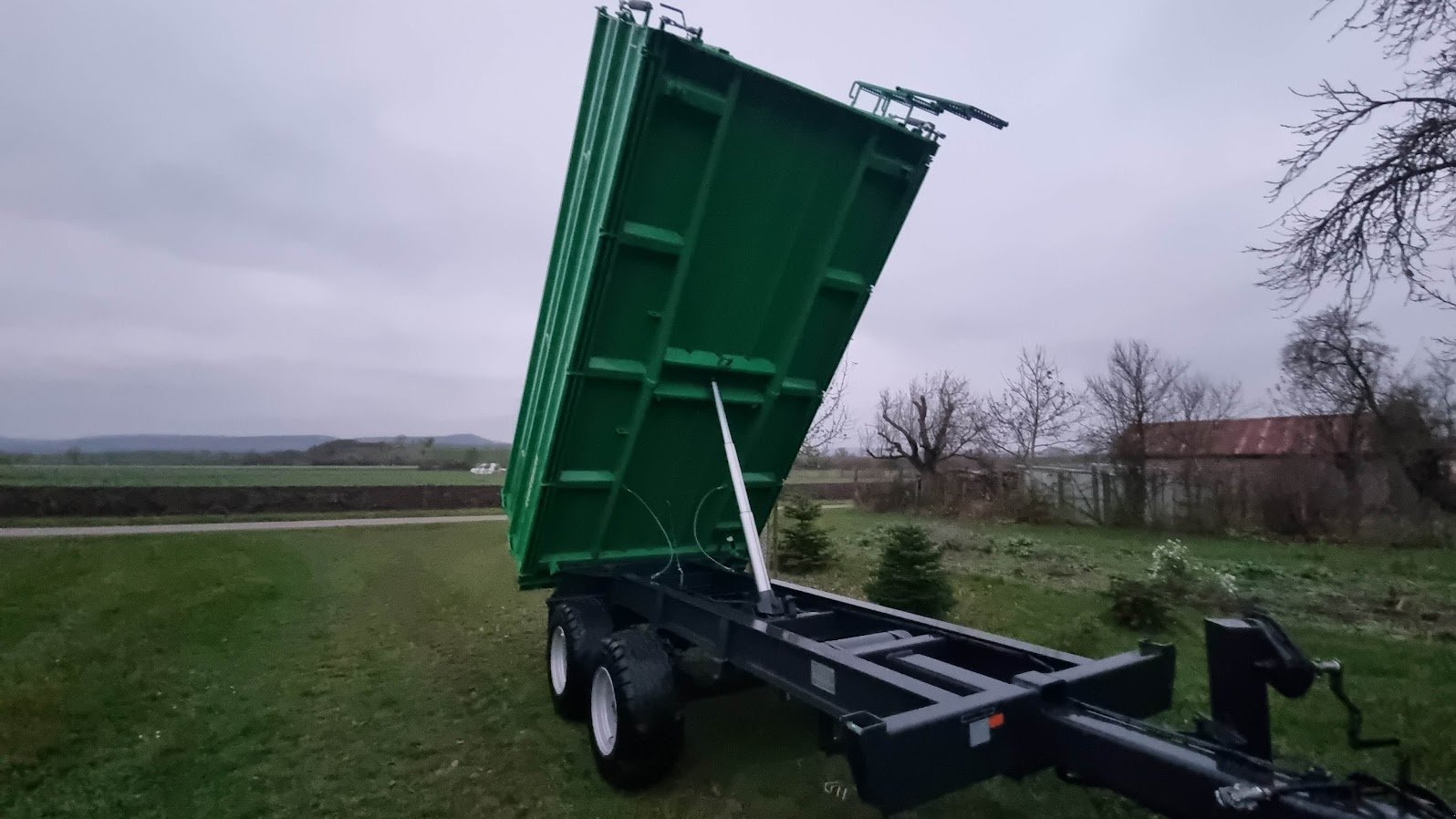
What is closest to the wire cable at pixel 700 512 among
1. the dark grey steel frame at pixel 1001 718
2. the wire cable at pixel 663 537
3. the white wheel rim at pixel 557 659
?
the wire cable at pixel 663 537

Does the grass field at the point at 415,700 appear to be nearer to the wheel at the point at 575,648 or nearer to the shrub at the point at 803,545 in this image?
the wheel at the point at 575,648

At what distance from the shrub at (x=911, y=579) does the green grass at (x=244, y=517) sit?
2476 centimetres

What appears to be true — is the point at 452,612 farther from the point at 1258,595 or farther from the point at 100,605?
the point at 1258,595

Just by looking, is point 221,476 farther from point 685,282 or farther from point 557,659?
point 685,282

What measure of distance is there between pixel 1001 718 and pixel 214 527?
26394 mm

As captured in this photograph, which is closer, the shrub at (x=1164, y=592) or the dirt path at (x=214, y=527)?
the shrub at (x=1164, y=592)

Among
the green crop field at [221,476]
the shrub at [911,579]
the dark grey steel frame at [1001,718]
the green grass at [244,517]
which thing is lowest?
the green grass at [244,517]

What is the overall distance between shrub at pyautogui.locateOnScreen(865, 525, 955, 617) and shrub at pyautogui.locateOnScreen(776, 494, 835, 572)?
497 cm

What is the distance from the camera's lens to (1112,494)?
21609 millimetres

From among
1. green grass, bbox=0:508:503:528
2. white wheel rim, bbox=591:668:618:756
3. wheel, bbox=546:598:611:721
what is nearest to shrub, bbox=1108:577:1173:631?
wheel, bbox=546:598:611:721

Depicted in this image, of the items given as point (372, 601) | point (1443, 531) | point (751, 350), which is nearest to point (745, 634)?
point (751, 350)

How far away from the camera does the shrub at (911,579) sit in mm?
8594

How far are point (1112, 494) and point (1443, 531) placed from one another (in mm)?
6904

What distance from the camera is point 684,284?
498 centimetres
